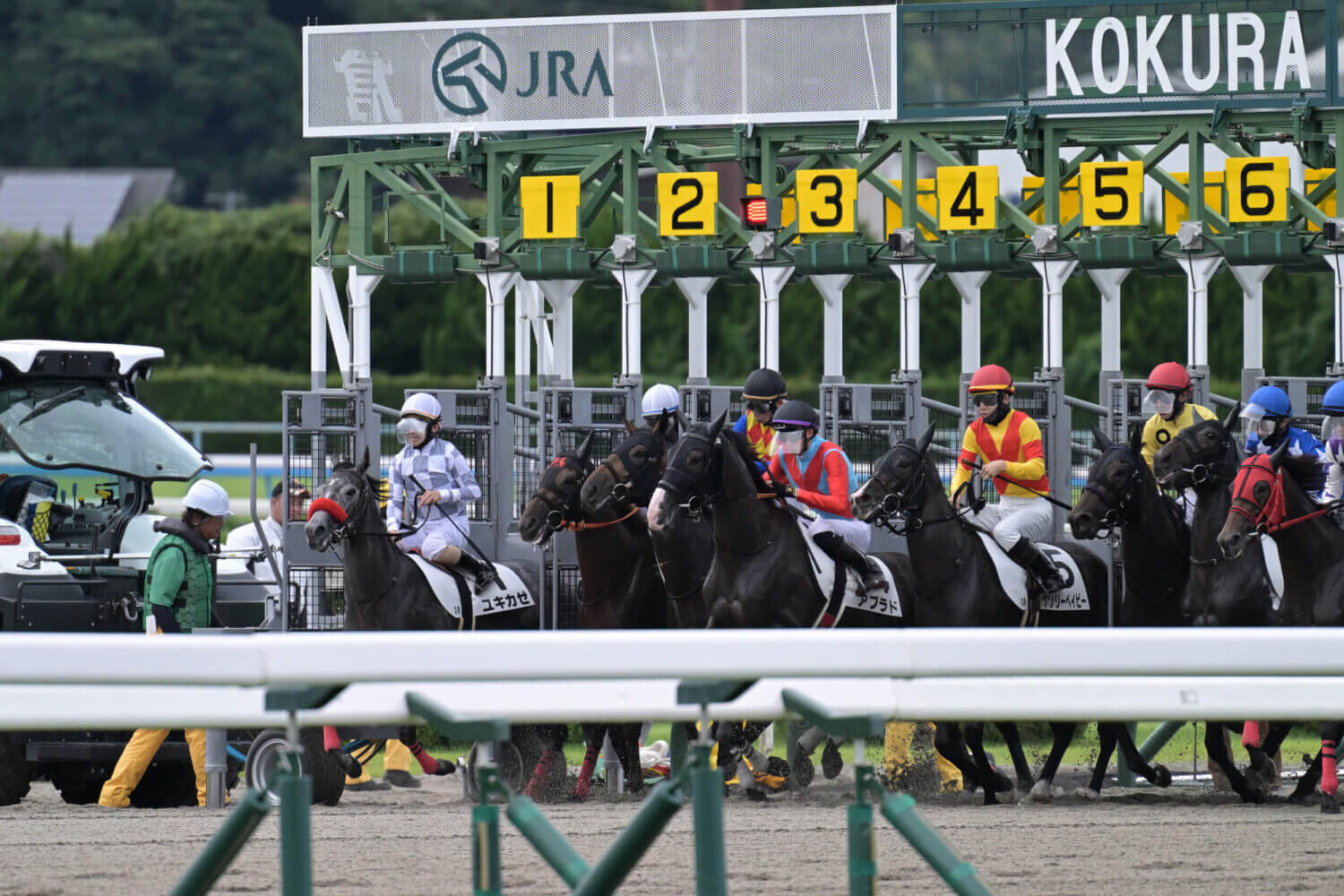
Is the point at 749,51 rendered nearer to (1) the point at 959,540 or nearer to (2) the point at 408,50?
(2) the point at 408,50

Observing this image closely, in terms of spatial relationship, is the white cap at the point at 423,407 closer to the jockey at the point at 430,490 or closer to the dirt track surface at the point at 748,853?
the jockey at the point at 430,490

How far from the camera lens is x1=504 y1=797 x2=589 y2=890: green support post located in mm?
3908

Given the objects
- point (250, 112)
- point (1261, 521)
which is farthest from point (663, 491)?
point (250, 112)

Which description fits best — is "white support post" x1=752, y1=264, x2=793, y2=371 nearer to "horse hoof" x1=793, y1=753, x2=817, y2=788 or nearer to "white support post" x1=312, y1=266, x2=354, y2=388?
"white support post" x1=312, y1=266, x2=354, y2=388

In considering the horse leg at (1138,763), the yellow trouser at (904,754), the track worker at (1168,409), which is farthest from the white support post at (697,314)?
the horse leg at (1138,763)

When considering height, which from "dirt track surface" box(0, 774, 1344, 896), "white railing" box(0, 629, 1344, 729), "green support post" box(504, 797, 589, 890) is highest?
"white railing" box(0, 629, 1344, 729)

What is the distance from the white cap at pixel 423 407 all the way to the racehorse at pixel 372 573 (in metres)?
0.44

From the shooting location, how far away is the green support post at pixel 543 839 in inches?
154

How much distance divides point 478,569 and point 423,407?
74 cm

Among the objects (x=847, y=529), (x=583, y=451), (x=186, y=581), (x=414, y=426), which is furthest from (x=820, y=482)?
(x=186, y=581)

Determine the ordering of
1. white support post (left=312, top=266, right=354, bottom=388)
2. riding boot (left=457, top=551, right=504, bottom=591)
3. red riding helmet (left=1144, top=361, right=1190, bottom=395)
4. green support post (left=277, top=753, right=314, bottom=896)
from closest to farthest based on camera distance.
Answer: green support post (left=277, top=753, right=314, bottom=896) → riding boot (left=457, top=551, right=504, bottom=591) → red riding helmet (left=1144, top=361, right=1190, bottom=395) → white support post (left=312, top=266, right=354, bottom=388)

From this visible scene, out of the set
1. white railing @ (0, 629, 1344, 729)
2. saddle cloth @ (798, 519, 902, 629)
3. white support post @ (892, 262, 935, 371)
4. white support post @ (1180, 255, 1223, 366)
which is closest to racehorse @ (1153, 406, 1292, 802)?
saddle cloth @ (798, 519, 902, 629)

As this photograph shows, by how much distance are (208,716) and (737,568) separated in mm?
4898

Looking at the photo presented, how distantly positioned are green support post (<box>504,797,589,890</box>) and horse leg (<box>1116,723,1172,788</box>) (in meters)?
5.28
